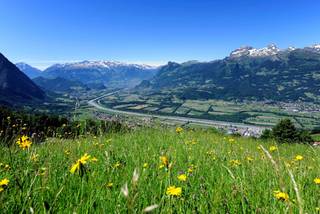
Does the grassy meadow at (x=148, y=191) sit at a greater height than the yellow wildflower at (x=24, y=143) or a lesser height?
lesser

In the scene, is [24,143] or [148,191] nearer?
[148,191]

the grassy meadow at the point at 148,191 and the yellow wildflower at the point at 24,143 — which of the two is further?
the yellow wildflower at the point at 24,143

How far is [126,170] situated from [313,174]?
2785 mm

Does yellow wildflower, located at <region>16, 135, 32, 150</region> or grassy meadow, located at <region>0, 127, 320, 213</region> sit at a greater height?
yellow wildflower, located at <region>16, 135, 32, 150</region>

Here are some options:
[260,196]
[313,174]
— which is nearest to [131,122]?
[313,174]

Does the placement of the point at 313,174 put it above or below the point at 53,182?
below

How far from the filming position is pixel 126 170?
3854 millimetres

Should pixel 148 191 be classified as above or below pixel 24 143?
below

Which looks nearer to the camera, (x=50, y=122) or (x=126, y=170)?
(x=126, y=170)

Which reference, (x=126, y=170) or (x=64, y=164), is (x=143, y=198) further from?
(x=64, y=164)

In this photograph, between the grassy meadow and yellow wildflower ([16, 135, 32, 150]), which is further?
yellow wildflower ([16, 135, 32, 150])

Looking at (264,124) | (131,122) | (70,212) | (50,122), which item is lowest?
(264,124)

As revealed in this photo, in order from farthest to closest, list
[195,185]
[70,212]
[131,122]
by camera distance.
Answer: [131,122], [195,185], [70,212]

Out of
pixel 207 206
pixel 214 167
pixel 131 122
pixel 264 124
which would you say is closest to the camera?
pixel 207 206
